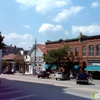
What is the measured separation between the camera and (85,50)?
49.8 metres

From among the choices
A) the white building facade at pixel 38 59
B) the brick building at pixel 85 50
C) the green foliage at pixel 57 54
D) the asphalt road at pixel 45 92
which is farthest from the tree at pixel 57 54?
the asphalt road at pixel 45 92

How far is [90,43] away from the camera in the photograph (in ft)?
158

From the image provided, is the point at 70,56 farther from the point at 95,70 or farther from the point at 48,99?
the point at 48,99

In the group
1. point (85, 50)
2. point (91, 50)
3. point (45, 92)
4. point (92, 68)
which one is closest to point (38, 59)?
point (85, 50)

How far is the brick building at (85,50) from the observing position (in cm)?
4682

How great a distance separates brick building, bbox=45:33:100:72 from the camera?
4682cm

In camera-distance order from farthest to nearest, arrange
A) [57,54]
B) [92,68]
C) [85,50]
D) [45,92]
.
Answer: [85,50]
[57,54]
[92,68]
[45,92]

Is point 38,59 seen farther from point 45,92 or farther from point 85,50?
point 45,92

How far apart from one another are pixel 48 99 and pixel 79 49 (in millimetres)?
36874

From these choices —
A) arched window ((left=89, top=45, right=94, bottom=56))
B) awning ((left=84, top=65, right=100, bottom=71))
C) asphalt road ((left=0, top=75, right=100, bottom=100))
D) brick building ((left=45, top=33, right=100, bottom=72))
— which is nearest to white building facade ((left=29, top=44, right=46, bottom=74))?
brick building ((left=45, top=33, right=100, bottom=72))

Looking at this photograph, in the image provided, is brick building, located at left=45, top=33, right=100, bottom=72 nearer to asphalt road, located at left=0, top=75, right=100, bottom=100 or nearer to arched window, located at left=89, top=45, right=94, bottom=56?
arched window, located at left=89, top=45, right=94, bottom=56

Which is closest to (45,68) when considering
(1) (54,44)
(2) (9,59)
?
(1) (54,44)

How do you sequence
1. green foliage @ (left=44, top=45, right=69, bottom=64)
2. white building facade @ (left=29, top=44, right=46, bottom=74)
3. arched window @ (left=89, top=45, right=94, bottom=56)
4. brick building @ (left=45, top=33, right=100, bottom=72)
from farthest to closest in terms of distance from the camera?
white building facade @ (left=29, top=44, right=46, bottom=74)
green foliage @ (left=44, top=45, right=69, bottom=64)
arched window @ (left=89, top=45, right=94, bottom=56)
brick building @ (left=45, top=33, right=100, bottom=72)

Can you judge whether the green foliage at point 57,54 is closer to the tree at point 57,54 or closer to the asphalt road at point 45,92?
the tree at point 57,54
